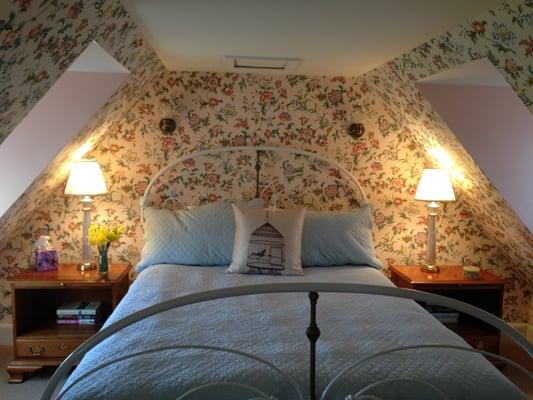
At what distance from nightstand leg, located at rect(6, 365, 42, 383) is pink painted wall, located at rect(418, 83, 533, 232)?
2822 mm

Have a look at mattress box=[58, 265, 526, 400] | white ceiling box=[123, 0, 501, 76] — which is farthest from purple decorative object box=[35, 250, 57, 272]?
white ceiling box=[123, 0, 501, 76]

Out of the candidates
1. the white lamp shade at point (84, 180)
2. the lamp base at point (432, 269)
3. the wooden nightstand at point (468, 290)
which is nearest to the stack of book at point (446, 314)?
the wooden nightstand at point (468, 290)

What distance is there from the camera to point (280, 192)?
336 centimetres

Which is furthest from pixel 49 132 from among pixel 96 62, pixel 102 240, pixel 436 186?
pixel 436 186

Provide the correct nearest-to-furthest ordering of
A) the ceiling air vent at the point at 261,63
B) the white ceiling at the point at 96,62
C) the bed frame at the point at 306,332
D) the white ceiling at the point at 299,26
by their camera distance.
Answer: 1. the bed frame at the point at 306,332
2. the white ceiling at the point at 299,26
3. the white ceiling at the point at 96,62
4. the ceiling air vent at the point at 261,63

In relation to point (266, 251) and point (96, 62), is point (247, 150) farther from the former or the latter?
point (96, 62)

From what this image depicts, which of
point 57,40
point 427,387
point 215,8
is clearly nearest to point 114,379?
point 427,387

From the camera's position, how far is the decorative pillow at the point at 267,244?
8.92 ft

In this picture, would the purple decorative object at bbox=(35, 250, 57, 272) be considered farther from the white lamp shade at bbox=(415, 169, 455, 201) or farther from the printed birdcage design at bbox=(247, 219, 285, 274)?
the white lamp shade at bbox=(415, 169, 455, 201)

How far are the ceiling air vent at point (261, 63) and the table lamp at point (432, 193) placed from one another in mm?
1165

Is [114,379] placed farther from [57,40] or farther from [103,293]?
[103,293]

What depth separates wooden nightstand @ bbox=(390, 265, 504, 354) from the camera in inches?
117

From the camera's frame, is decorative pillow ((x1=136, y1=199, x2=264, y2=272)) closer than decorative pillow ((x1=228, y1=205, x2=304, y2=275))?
No

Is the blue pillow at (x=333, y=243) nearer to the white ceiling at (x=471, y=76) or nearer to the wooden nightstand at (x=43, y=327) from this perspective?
the white ceiling at (x=471, y=76)
